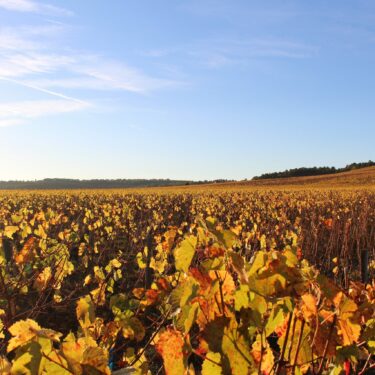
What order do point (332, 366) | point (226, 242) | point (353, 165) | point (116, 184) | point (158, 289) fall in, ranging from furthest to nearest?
point (116, 184)
point (353, 165)
point (158, 289)
point (332, 366)
point (226, 242)

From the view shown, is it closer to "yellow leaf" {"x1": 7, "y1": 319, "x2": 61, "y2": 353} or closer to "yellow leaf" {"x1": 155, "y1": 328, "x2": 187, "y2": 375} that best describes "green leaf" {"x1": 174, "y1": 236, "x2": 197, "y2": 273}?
"yellow leaf" {"x1": 155, "y1": 328, "x2": 187, "y2": 375}

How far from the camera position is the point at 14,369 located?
0.93 m

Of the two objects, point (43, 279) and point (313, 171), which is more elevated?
point (313, 171)

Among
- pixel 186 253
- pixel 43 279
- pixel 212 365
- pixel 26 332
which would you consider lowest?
pixel 43 279

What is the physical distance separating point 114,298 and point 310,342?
0.90 metres

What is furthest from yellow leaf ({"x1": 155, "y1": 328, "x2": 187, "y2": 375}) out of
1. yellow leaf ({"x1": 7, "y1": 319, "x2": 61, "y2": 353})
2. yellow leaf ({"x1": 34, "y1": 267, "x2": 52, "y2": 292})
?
yellow leaf ({"x1": 34, "y1": 267, "x2": 52, "y2": 292})

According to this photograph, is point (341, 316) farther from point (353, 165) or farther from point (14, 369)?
point (353, 165)

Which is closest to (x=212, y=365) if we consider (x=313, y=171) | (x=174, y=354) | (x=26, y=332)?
(x=174, y=354)

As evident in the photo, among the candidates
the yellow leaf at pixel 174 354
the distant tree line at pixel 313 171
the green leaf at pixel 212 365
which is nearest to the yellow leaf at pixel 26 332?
the yellow leaf at pixel 174 354

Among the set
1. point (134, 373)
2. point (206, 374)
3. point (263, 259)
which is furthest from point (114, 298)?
point (263, 259)

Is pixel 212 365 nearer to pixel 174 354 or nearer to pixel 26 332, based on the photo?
pixel 174 354

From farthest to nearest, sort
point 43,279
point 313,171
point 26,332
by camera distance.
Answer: point 313,171 → point 43,279 → point 26,332

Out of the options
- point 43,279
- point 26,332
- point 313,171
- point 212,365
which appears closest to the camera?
point 26,332

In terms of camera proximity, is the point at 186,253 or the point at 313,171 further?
the point at 313,171
